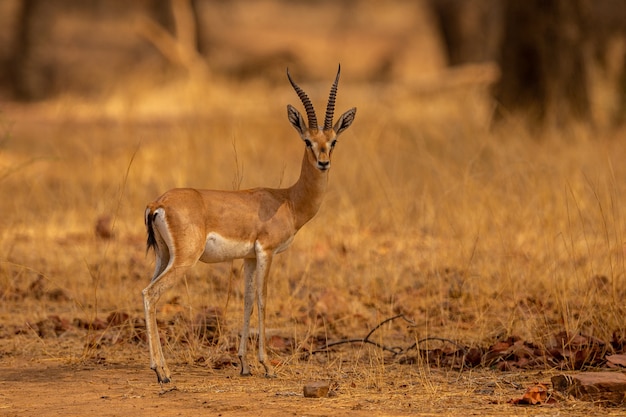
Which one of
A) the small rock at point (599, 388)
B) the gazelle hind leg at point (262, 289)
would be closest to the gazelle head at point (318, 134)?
the gazelle hind leg at point (262, 289)

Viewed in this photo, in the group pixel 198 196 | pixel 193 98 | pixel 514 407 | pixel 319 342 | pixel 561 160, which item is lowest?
pixel 514 407

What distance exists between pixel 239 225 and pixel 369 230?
4.09 meters

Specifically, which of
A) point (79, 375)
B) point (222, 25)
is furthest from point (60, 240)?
point (222, 25)

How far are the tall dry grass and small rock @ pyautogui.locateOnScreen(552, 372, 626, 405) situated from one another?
1.08 m

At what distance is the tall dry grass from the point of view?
6.83 meters

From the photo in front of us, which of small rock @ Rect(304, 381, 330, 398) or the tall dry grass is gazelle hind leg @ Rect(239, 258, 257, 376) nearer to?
the tall dry grass

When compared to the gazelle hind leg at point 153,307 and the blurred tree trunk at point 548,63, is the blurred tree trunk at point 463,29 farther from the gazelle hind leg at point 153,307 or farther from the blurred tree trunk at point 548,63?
the gazelle hind leg at point 153,307

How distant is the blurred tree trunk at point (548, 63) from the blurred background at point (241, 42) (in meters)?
4.44

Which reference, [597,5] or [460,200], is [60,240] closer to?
[460,200]

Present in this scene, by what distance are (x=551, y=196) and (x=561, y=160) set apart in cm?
163

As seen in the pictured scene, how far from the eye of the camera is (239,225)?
525 cm

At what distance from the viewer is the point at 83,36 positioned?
26.7 m

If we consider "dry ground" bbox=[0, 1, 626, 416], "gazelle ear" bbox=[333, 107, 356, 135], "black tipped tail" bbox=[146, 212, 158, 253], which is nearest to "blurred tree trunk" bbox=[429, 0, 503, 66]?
"dry ground" bbox=[0, 1, 626, 416]

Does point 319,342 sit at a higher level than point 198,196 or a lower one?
lower
